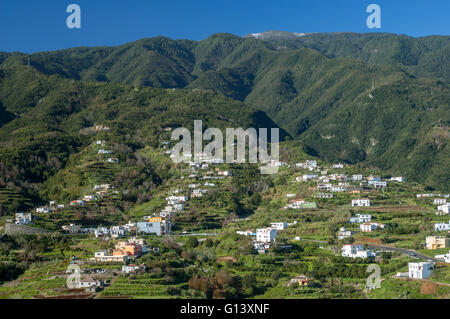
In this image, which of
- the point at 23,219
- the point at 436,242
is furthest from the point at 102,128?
the point at 436,242

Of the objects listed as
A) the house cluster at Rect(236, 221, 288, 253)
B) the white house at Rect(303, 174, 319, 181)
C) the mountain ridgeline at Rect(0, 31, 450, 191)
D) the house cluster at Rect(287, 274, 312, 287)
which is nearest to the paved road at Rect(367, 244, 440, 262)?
the house cluster at Rect(236, 221, 288, 253)

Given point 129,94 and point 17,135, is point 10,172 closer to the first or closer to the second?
point 17,135

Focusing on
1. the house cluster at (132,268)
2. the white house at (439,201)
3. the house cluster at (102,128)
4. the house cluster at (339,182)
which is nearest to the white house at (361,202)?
the house cluster at (339,182)

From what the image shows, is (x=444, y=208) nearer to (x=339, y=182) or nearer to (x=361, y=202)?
(x=361, y=202)

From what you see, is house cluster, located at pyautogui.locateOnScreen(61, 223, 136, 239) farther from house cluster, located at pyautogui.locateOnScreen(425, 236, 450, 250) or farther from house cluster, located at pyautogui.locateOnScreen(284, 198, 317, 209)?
house cluster, located at pyautogui.locateOnScreen(425, 236, 450, 250)

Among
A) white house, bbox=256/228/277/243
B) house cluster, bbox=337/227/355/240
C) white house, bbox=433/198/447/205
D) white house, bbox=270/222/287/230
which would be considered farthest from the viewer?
white house, bbox=433/198/447/205

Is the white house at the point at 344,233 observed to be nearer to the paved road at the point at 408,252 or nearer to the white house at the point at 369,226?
the white house at the point at 369,226

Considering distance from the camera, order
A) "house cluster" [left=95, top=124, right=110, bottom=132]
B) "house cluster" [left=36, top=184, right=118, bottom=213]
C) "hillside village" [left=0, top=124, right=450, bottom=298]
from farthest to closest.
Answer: "house cluster" [left=95, top=124, right=110, bottom=132], "house cluster" [left=36, top=184, right=118, bottom=213], "hillside village" [left=0, top=124, right=450, bottom=298]
